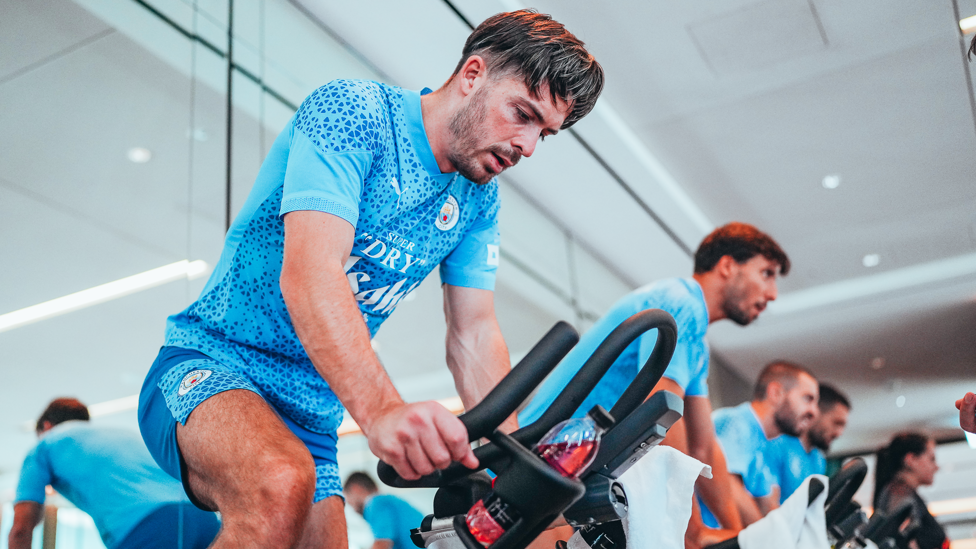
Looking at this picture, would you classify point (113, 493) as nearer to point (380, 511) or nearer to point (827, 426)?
point (380, 511)

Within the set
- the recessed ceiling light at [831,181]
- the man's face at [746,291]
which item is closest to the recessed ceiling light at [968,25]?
the recessed ceiling light at [831,181]

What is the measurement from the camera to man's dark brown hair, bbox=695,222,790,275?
8.79 feet

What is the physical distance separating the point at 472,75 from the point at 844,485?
1.20 meters

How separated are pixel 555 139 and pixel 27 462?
121 inches

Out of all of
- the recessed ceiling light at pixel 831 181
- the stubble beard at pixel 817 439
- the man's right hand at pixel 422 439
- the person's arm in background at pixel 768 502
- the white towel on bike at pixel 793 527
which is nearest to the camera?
the man's right hand at pixel 422 439

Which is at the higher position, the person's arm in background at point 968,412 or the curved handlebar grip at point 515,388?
the person's arm in background at point 968,412

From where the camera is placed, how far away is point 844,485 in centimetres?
180

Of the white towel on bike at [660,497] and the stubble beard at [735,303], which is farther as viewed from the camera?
the stubble beard at [735,303]

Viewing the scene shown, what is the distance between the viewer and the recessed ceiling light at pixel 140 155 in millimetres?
2379

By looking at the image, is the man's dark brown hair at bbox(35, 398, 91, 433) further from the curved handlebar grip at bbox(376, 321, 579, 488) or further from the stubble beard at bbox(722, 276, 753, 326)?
the stubble beard at bbox(722, 276, 753, 326)

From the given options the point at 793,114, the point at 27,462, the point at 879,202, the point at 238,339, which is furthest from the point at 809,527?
the point at 879,202

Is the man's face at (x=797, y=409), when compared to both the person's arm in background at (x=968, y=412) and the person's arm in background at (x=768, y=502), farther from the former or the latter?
the person's arm in background at (x=968, y=412)

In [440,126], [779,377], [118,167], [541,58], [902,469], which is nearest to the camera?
[541,58]

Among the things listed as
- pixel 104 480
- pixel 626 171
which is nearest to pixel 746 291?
pixel 104 480
